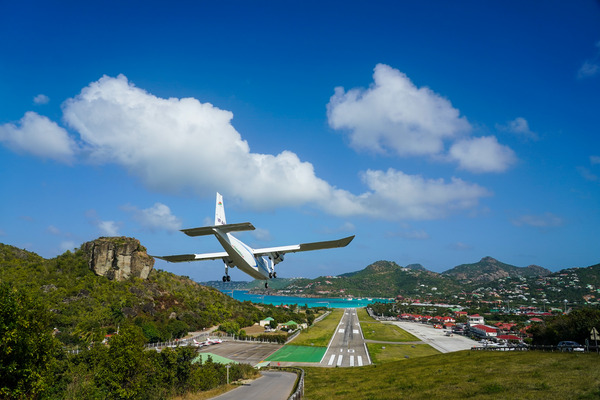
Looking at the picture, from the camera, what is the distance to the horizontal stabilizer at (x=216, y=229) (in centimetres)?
2650

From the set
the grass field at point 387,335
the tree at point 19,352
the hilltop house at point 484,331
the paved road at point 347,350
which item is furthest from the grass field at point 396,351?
the tree at point 19,352

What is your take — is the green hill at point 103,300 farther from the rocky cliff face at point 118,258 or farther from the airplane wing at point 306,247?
the airplane wing at point 306,247

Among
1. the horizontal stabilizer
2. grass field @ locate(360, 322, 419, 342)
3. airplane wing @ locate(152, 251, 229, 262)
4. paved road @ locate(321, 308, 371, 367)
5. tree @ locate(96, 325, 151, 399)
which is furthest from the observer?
grass field @ locate(360, 322, 419, 342)

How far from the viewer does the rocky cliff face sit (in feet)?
389

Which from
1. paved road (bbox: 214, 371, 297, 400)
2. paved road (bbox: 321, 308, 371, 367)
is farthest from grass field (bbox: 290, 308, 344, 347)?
paved road (bbox: 214, 371, 297, 400)

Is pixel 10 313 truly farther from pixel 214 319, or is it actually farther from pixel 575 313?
pixel 214 319

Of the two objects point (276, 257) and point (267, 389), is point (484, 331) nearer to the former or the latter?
point (267, 389)

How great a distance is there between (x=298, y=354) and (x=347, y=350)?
12.8 meters

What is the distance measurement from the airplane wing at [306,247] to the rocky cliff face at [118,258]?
10069cm

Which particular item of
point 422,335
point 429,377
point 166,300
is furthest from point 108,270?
point 429,377

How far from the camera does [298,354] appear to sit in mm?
81625

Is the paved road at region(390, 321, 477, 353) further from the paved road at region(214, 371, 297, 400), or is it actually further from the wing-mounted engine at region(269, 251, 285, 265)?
the wing-mounted engine at region(269, 251, 285, 265)

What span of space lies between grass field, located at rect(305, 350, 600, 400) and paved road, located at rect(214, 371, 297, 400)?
3.13 m

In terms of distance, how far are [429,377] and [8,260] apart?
127494mm
